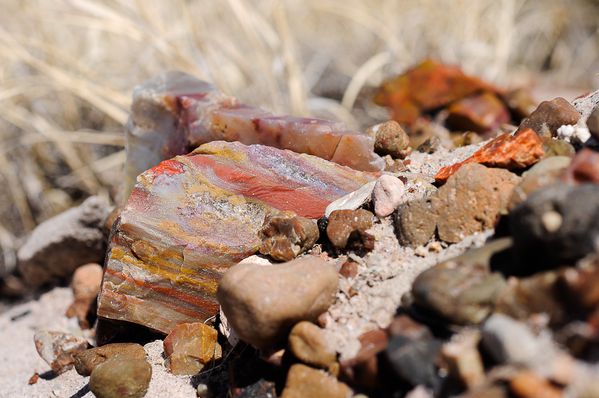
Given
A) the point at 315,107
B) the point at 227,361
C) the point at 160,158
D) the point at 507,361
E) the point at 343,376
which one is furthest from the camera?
the point at 315,107

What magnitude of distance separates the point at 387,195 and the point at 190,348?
70 cm

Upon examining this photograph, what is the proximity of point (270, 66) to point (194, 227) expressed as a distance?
2.05 metres

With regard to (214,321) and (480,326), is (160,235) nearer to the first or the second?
(214,321)

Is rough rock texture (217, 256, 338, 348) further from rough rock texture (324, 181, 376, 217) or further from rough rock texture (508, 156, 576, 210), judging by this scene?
rough rock texture (508, 156, 576, 210)

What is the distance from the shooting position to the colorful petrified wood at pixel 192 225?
5.33ft

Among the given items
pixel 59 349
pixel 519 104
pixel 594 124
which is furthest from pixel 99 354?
pixel 519 104

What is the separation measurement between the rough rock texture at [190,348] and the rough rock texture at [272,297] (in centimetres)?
29

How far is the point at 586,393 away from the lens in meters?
0.90

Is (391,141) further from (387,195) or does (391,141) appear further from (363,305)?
(363,305)

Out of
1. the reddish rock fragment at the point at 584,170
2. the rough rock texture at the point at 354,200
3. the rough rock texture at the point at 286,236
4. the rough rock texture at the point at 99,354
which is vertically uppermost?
the reddish rock fragment at the point at 584,170

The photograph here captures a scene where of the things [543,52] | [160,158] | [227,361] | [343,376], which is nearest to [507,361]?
[343,376]

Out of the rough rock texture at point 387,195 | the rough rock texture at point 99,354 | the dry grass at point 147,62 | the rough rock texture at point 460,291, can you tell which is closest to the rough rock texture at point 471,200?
the rough rock texture at point 387,195

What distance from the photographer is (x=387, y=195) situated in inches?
64.9

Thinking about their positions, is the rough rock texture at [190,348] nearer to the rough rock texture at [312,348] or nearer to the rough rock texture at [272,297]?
the rough rock texture at [272,297]
